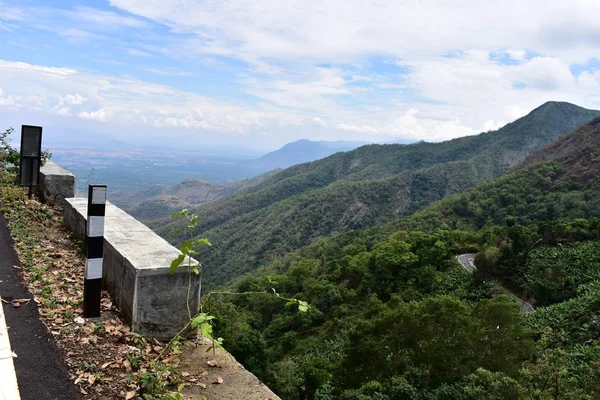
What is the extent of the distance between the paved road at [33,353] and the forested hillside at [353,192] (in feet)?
136

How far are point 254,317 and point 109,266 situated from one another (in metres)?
39.2

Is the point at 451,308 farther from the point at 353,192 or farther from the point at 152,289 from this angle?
the point at 353,192

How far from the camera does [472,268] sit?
3791 cm

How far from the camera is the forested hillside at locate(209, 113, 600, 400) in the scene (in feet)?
48.4

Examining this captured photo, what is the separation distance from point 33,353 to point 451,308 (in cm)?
1777

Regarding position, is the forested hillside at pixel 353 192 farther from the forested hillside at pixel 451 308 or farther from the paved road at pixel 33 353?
the paved road at pixel 33 353

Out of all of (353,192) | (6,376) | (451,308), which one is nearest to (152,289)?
(6,376)

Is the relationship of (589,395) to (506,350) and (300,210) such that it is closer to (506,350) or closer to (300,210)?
(506,350)

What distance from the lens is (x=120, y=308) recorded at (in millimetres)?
3812

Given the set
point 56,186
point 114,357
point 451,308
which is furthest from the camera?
point 451,308

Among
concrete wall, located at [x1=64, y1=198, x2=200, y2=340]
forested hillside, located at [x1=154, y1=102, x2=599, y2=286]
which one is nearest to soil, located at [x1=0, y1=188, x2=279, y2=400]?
concrete wall, located at [x1=64, y1=198, x2=200, y2=340]

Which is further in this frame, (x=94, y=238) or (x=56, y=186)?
(x=56, y=186)

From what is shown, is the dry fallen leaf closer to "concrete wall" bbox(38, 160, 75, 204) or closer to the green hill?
"concrete wall" bbox(38, 160, 75, 204)

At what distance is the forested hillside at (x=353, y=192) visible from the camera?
8344 cm
